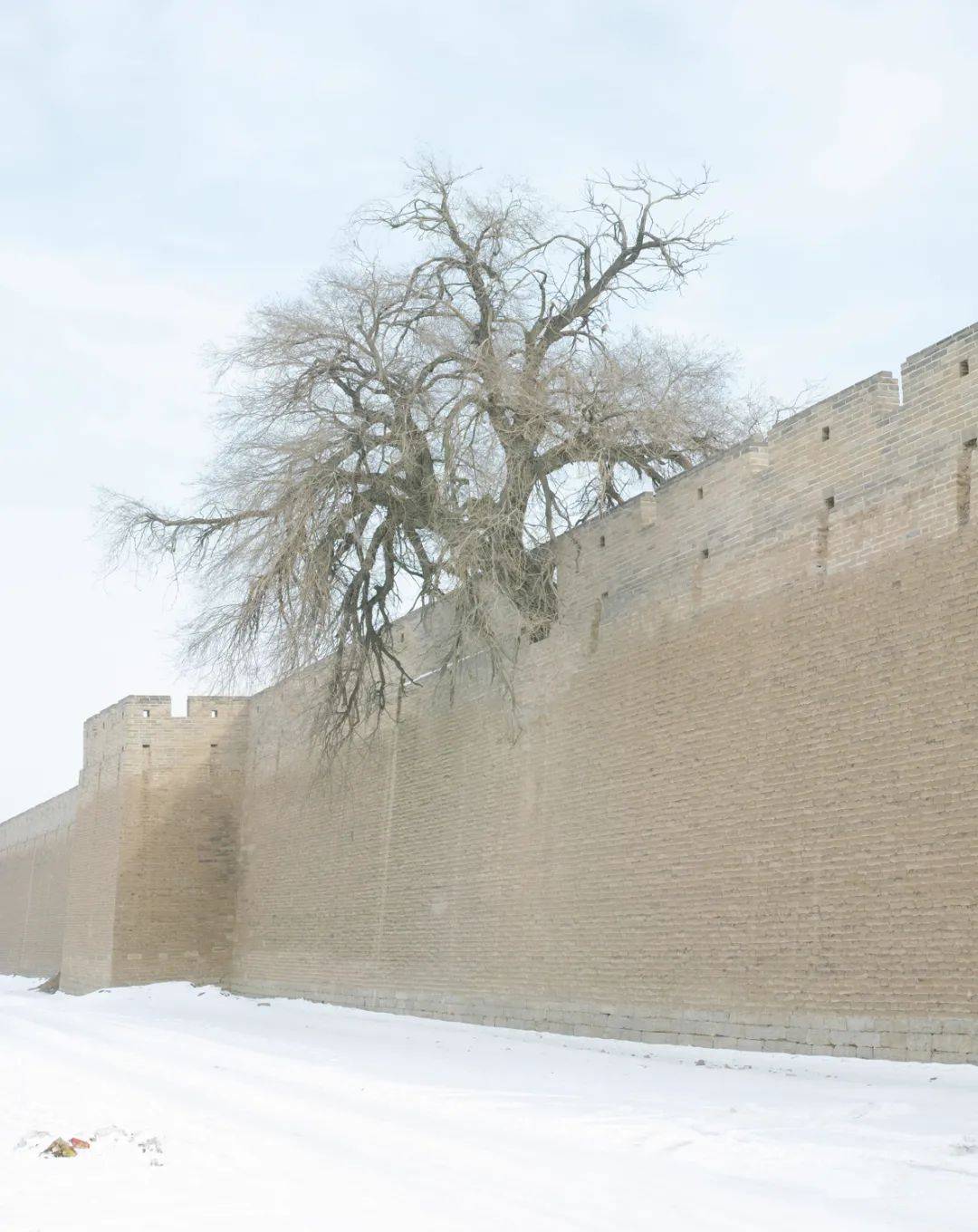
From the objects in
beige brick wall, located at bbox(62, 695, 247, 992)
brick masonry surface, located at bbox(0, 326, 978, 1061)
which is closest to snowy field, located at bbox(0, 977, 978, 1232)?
brick masonry surface, located at bbox(0, 326, 978, 1061)

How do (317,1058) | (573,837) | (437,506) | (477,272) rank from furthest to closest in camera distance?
1. (477,272)
2. (437,506)
3. (573,837)
4. (317,1058)

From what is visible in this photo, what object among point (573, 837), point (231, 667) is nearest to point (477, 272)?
point (231, 667)

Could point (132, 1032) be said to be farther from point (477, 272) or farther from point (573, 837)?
point (477, 272)

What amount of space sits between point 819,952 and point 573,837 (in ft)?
13.7

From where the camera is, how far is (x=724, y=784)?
41.3 feet

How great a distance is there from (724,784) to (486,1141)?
5.47 meters

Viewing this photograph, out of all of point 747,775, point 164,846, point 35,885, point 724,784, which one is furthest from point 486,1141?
point 35,885

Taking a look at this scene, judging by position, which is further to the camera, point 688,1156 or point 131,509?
point 131,509

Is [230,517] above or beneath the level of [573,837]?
above

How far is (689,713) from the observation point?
1330 centimetres

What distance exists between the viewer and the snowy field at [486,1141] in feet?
19.1

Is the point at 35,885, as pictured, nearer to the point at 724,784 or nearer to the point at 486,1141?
the point at 724,784

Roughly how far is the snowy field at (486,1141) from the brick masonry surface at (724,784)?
2.73 feet

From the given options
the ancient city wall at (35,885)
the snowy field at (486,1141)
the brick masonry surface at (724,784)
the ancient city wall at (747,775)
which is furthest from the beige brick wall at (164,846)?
the snowy field at (486,1141)
